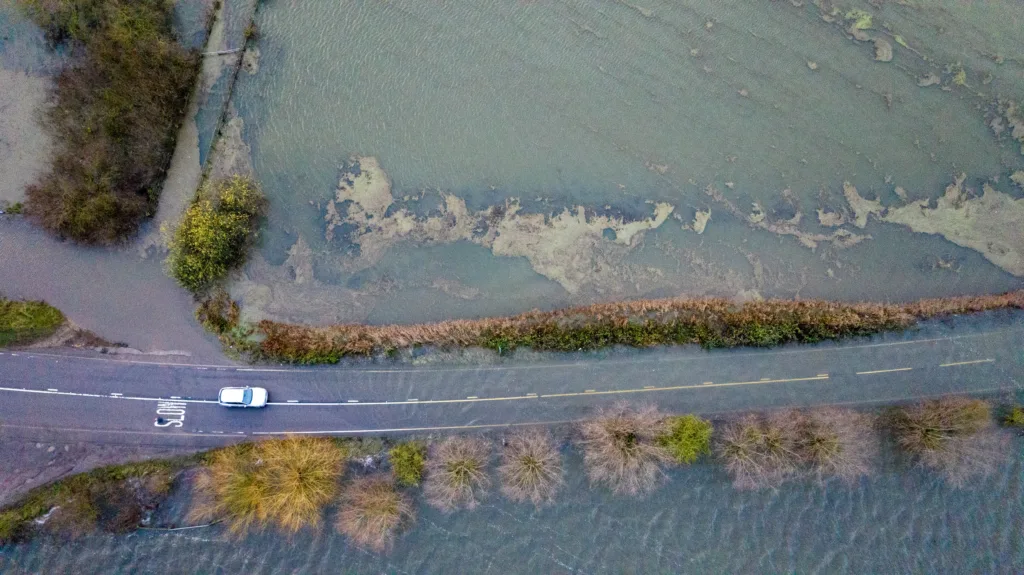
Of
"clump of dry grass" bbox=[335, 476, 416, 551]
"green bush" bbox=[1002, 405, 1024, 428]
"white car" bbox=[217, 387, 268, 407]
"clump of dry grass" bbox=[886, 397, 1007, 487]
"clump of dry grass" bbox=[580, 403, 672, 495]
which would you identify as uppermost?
"green bush" bbox=[1002, 405, 1024, 428]

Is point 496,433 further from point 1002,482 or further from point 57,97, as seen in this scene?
point 57,97

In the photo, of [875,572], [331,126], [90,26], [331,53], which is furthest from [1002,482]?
[90,26]

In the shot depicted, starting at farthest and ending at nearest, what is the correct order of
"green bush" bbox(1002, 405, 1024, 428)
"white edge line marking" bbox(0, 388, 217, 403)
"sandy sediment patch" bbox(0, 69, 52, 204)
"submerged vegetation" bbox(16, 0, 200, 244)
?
1. "sandy sediment patch" bbox(0, 69, 52, 204)
2. "green bush" bbox(1002, 405, 1024, 428)
3. "submerged vegetation" bbox(16, 0, 200, 244)
4. "white edge line marking" bbox(0, 388, 217, 403)

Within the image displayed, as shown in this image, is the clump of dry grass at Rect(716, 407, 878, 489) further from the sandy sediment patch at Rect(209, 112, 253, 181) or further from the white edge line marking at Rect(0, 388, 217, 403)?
the sandy sediment patch at Rect(209, 112, 253, 181)

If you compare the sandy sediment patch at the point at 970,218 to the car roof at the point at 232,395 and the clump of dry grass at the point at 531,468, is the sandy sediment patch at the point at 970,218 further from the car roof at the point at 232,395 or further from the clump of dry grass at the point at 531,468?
the car roof at the point at 232,395

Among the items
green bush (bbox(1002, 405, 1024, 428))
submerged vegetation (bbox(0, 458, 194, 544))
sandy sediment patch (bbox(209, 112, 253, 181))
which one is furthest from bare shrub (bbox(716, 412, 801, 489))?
sandy sediment patch (bbox(209, 112, 253, 181))

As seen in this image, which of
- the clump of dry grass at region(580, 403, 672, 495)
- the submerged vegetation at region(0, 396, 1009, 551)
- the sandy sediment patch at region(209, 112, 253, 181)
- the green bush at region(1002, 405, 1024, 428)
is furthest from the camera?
the sandy sediment patch at region(209, 112, 253, 181)
